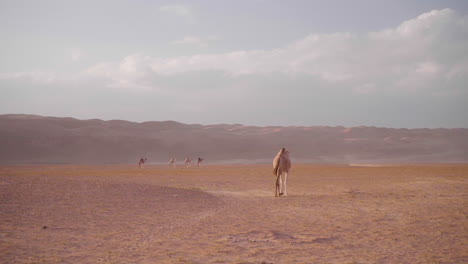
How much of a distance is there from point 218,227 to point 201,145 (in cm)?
7337

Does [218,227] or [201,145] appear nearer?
[218,227]

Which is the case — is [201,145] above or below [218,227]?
above

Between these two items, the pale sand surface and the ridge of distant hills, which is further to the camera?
the ridge of distant hills

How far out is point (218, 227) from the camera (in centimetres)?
1044

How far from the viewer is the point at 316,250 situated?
316 inches

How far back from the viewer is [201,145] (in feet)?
274

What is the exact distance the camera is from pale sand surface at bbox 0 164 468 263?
7.60 meters

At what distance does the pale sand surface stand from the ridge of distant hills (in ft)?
175

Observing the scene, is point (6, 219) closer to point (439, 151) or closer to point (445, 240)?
point (445, 240)

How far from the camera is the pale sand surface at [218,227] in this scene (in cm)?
760

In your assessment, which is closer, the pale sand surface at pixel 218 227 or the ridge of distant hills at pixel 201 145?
the pale sand surface at pixel 218 227

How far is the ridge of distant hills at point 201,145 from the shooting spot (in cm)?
6819

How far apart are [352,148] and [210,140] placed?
105 ft

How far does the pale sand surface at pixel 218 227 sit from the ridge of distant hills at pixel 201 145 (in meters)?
53.3
